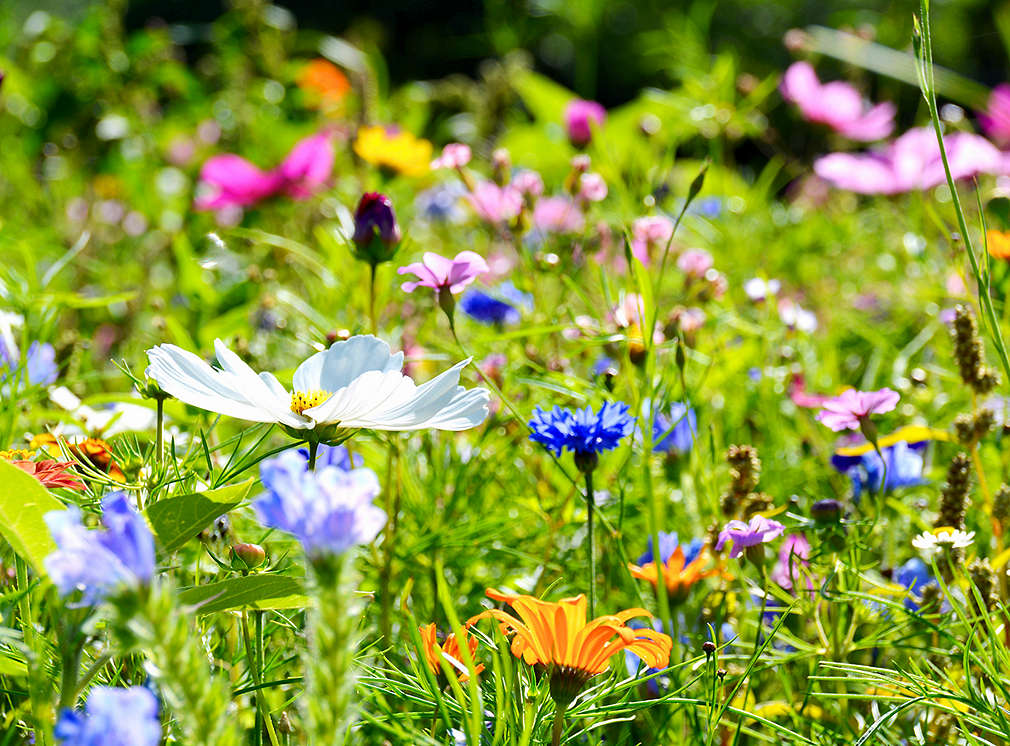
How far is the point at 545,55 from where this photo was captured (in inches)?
150

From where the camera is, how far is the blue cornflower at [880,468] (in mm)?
666

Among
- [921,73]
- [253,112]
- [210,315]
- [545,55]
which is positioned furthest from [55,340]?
[545,55]

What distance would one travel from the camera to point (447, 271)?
0.62 metres

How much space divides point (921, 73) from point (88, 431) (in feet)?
1.74

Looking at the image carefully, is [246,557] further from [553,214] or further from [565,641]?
[553,214]

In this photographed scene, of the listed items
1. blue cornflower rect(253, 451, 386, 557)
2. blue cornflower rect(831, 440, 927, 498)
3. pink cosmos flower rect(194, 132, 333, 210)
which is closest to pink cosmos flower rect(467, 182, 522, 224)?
pink cosmos flower rect(194, 132, 333, 210)

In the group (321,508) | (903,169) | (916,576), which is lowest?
(916,576)

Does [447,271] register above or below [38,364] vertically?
above

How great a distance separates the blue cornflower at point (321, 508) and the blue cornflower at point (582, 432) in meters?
0.25

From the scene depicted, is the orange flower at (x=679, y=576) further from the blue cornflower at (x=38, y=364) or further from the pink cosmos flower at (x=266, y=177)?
Answer: the pink cosmos flower at (x=266, y=177)

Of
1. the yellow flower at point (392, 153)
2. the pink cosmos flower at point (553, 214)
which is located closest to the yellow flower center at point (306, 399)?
the yellow flower at point (392, 153)

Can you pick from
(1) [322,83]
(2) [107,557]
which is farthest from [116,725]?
(1) [322,83]

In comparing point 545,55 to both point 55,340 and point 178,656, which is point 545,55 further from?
point 178,656

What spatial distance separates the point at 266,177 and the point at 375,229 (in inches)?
23.4
